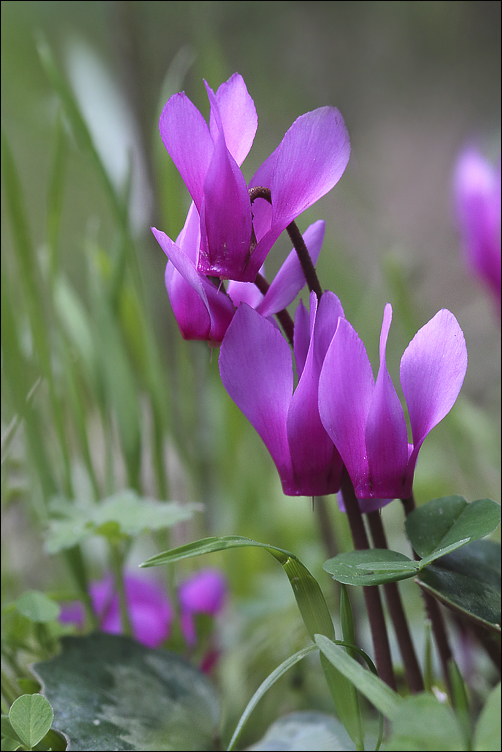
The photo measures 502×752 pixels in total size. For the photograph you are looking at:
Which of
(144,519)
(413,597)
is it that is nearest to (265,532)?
(413,597)

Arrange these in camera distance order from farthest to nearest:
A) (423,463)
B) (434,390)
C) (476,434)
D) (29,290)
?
(423,463) → (476,434) → (29,290) → (434,390)

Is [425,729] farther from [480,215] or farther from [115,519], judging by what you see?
[480,215]

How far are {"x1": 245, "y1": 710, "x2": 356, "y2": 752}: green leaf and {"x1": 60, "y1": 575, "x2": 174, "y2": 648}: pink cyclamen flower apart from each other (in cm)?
16

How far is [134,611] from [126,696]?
21 centimetres

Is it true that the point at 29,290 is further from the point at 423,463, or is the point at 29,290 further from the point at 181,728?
the point at 423,463

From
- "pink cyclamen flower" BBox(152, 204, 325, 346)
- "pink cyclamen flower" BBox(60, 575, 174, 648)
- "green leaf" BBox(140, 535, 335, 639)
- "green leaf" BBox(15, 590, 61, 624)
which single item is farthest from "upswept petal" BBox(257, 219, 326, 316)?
"pink cyclamen flower" BBox(60, 575, 174, 648)

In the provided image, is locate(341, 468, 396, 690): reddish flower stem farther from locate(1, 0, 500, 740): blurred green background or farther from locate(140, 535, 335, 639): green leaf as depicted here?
locate(1, 0, 500, 740): blurred green background

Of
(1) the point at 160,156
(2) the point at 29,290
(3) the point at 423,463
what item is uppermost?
(1) the point at 160,156

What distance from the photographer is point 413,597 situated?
2.41 feet

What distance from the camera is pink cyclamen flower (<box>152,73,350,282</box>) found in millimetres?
236

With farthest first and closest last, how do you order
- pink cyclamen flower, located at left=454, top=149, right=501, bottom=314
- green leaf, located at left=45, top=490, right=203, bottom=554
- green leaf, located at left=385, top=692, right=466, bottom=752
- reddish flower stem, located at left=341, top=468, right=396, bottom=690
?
pink cyclamen flower, located at left=454, top=149, right=501, bottom=314 < green leaf, located at left=45, top=490, right=203, bottom=554 < reddish flower stem, located at left=341, top=468, right=396, bottom=690 < green leaf, located at left=385, top=692, right=466, bottom=752

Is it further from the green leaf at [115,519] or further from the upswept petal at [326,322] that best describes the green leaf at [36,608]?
the upswept petal at [326,322]

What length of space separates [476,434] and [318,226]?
420 millimetres

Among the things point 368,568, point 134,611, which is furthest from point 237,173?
point 134,611
